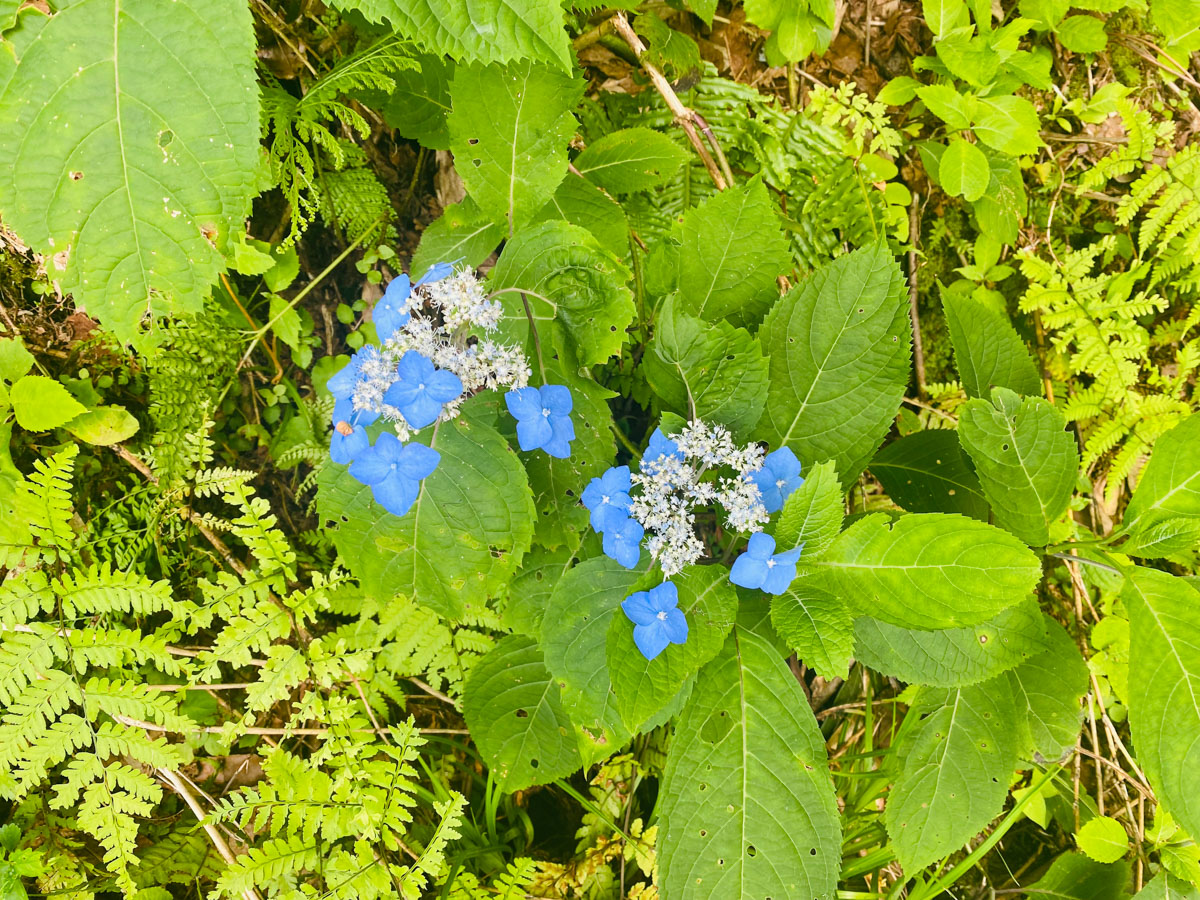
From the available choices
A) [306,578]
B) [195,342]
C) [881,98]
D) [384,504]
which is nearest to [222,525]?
[306,578]

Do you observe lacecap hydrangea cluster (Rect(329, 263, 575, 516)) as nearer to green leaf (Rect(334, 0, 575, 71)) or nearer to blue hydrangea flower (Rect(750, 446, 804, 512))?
green leaf (Rect(334, 0, 575, 71))

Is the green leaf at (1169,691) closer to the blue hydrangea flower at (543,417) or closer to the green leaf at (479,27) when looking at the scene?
the blue hydrangea flower at (543,417)

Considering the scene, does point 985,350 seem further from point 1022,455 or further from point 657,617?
point 657,617

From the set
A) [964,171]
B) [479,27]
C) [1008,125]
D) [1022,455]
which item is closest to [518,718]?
[1022,455]

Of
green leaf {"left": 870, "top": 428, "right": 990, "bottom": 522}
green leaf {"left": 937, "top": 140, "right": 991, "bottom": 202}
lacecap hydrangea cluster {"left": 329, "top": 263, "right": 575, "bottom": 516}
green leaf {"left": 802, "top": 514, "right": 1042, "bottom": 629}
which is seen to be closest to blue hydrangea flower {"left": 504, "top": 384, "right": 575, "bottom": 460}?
lacecap hydrangea cluster {"left": 329, "top": 263, "right": 575, "bottom": 516}

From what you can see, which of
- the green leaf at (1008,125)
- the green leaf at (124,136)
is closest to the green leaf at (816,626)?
the green leaf at (124,136)

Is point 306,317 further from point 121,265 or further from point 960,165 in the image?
point 960,165
